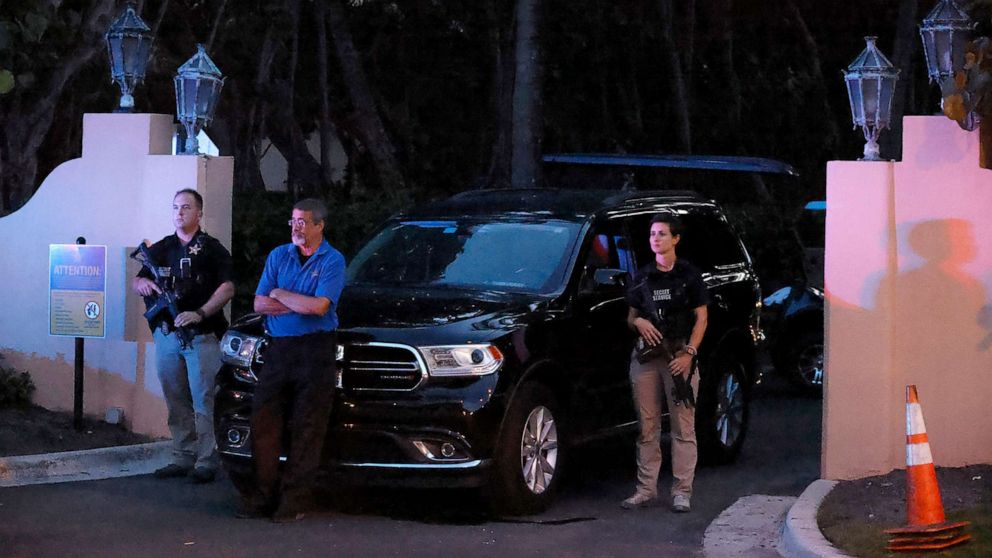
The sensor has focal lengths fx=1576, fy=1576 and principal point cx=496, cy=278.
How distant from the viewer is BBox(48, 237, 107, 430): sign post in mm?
11633

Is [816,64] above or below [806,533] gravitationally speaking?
above

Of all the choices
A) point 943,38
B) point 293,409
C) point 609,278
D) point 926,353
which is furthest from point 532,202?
point 943,38

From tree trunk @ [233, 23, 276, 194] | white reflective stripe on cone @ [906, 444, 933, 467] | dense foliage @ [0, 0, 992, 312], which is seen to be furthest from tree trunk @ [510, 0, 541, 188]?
tree trunk @ [233, 23, 276, 194]

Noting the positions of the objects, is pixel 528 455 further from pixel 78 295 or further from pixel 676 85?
pixel 676 85

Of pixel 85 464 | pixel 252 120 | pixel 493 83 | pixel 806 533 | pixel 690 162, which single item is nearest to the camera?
pixel 806 533

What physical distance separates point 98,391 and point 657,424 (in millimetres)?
4713

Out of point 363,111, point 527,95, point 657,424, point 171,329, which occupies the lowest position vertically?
point 657,424

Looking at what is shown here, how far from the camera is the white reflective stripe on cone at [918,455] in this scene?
7.96 m

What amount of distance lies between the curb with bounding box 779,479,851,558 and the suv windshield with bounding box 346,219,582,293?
82.3 inches

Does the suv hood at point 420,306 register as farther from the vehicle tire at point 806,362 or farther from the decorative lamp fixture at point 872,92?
the vehicle tire at point 806,362

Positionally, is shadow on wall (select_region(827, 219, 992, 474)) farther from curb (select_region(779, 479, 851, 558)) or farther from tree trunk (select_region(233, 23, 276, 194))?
tree trunk (select_region(233, 23, 276, 194))

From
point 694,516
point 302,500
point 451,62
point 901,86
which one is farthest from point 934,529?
point 451,62

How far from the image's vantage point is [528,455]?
9406mm

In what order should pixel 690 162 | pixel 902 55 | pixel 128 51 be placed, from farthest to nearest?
1. pixel 902 55
2. pixel 690 162
3. pixel 128 51
